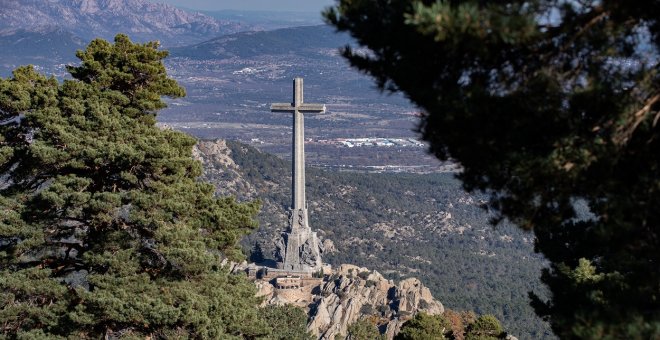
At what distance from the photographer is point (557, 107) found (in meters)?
8.21

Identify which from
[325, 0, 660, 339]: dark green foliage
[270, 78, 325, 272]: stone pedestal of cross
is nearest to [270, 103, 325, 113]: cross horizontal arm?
[270, 78, 325, 272]: stone pedestal of cross

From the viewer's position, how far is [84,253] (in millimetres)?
14609

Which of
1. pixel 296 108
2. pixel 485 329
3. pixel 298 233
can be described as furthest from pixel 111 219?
pixel 298 233

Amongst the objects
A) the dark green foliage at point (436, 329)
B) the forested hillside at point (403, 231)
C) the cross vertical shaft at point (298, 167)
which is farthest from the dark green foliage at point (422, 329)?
the forested hillside at point (403, 231)

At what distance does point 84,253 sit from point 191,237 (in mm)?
1519

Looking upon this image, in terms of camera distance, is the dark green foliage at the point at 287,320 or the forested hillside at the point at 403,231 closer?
the dark green foliage at the point at 287,320

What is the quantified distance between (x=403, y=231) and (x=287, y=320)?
57487 millimetres

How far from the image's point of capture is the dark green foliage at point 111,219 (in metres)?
14.3

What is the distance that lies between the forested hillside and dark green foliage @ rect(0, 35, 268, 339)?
3693 centimetres

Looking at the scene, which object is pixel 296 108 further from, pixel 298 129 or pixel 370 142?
pixel 370 142

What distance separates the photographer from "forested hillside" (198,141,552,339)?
6650cm

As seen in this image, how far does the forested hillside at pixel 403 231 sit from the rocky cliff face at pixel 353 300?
881 cm

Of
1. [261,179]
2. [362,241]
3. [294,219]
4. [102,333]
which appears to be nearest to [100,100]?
[102,333]

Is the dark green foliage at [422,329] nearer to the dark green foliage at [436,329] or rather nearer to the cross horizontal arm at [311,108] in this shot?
the dark green foliage at [436,329]
